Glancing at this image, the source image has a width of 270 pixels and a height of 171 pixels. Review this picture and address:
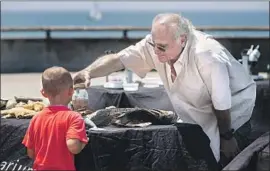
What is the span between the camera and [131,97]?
6.19 metres

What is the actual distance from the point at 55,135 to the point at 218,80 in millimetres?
1084

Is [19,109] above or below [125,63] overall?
below

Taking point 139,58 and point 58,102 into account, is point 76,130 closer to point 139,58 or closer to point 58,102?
point 58,102

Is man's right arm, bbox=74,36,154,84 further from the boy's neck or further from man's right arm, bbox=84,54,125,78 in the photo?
the boy's neck

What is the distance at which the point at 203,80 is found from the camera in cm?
439

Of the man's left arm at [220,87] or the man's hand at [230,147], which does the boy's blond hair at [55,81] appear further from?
the man's hand at [230,147]

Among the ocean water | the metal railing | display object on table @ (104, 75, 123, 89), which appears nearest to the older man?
the ocean water

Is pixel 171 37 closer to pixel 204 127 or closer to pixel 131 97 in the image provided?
pixel 204 127

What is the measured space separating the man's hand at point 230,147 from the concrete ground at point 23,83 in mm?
5011

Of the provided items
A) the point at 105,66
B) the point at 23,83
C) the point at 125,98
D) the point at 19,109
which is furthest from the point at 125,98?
the point at 23,83

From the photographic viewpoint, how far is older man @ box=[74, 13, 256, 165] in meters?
4.28

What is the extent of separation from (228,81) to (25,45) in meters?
9.41

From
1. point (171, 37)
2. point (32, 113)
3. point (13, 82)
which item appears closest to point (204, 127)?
point (171, 37)

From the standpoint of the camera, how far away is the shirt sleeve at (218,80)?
4.27m
